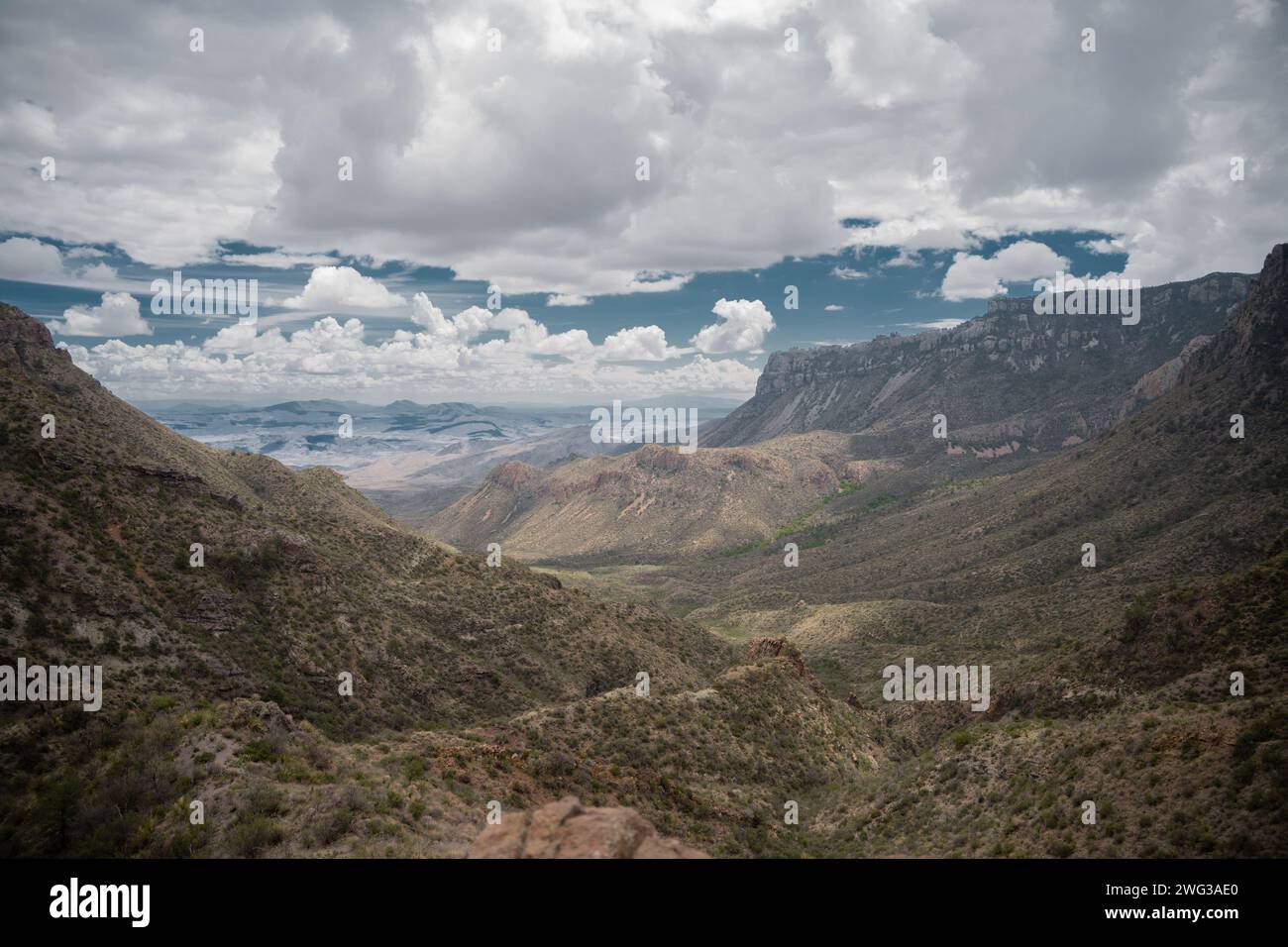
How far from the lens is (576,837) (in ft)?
49.1

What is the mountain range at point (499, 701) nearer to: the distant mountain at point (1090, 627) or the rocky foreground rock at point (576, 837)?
the distant mountain at point (1090, 627)

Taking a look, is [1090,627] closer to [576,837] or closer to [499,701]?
[499,701]

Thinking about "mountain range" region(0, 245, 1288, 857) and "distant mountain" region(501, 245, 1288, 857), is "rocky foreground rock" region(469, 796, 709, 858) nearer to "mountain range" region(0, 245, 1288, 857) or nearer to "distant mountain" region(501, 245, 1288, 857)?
"mountain range" region(0, 245, 1288, 857)

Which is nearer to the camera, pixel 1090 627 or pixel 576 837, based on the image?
pixel 576 837

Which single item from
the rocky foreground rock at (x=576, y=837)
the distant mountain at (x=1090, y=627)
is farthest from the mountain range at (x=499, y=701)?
the rocky foreground rock at (x=576, y=837)

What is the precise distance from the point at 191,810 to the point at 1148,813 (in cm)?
3625

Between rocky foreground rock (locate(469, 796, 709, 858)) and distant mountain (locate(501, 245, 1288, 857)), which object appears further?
distant mountain (locate(501, 245, 1288, 857))

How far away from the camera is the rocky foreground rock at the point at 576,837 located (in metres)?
14.4

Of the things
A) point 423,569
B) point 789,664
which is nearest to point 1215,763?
point 789,664

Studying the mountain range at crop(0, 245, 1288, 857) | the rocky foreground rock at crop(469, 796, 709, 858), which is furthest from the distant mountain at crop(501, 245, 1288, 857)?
the rocky foreground rock at crop(469, 796, 709, 858)

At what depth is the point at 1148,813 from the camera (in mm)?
23922

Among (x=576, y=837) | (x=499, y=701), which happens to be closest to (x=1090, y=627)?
(x=499, y=701)

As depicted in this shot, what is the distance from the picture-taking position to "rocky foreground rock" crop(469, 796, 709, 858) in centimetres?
1442
